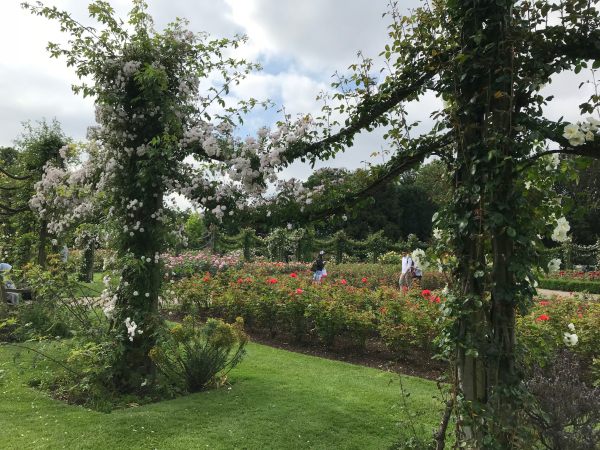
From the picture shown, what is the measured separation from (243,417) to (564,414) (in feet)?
9.29

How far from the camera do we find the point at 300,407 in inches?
188

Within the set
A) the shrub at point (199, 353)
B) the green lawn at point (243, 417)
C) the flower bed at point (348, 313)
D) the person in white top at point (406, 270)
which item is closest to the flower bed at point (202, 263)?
the flower bed at point (348, 313)

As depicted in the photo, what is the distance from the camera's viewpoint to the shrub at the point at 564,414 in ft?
8.18

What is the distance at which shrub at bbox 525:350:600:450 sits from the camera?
2.49m

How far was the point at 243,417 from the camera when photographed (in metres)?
4.46

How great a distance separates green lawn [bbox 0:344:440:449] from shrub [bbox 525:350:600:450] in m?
0.71

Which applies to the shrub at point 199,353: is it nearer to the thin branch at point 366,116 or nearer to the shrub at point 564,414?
the thin branch at point 366,116

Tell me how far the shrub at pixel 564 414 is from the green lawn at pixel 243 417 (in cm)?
71

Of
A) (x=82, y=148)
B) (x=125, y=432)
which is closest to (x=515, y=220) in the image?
(x=125, y=432)

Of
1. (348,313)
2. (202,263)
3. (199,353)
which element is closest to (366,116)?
(199,353)

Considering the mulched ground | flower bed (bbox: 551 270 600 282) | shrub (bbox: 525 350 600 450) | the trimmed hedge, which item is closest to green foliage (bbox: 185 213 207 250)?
the mulched ground

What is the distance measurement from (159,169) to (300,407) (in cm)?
279

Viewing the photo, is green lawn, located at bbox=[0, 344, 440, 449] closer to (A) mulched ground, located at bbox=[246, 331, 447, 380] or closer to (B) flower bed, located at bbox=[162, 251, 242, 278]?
(A) mulched ground, located at bbox=[246, 331, 447, 380]

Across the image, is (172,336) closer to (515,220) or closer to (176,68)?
(176,68)
